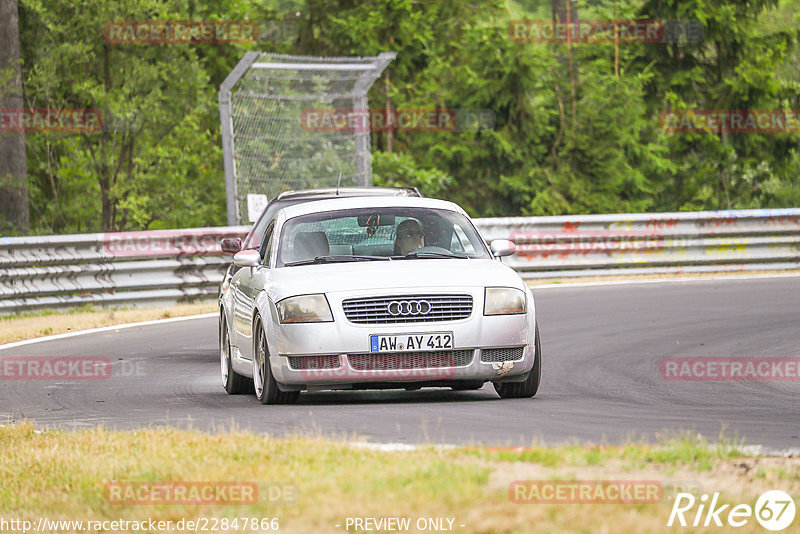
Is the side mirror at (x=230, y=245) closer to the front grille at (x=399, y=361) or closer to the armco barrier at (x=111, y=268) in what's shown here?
the front grille at (x=399, y=361)

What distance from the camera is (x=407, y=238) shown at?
10.9m

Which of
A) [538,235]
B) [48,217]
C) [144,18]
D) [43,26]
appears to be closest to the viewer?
[538,235]

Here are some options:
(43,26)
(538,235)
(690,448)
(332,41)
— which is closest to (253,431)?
(690,448)

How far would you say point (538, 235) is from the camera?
2278 centimetres

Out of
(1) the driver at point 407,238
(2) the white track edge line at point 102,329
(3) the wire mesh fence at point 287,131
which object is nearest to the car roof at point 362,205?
(1) the driver at point 407,238

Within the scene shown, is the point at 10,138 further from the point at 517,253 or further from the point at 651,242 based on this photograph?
the point at 651,242

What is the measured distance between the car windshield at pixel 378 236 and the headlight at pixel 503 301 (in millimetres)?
929

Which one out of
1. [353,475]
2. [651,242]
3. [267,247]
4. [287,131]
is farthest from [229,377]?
[651,242]

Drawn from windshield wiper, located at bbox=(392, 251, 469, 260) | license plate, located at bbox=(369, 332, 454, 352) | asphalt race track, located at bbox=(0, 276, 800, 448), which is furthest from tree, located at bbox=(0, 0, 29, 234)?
license plate, located at bbox=(369, 332, 454, 352)

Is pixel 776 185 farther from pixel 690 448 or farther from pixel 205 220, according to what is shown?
pixel 690 448

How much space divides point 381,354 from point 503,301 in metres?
0.91

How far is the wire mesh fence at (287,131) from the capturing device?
2189 cm

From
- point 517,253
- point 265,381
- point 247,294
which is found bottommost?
point 517,253

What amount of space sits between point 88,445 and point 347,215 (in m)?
3.68
